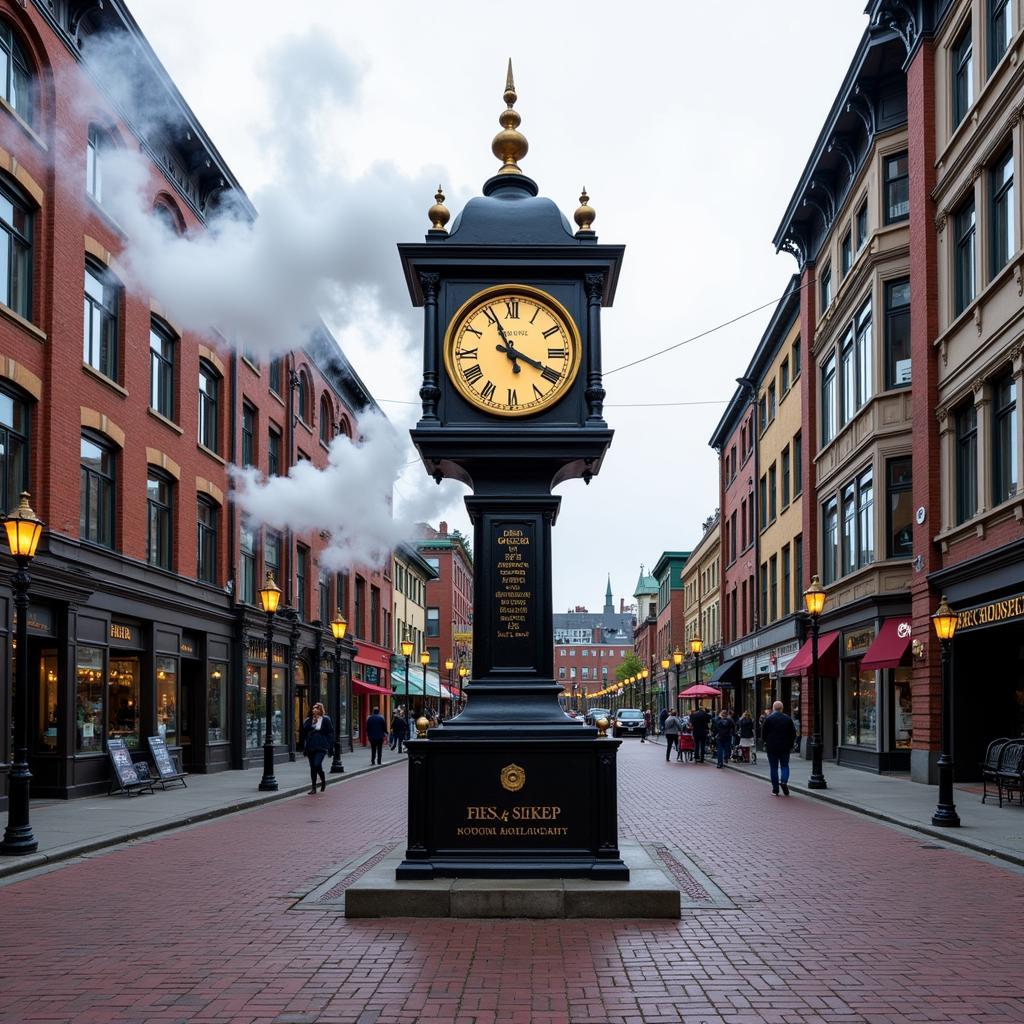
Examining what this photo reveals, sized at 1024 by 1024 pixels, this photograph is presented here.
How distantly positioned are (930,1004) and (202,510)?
2561cm

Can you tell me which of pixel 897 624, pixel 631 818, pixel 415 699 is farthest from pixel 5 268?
pixel 415 699

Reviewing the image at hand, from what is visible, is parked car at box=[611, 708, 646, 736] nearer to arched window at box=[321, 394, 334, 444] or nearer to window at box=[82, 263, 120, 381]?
arched window at box=[321, 394, 334, 444]

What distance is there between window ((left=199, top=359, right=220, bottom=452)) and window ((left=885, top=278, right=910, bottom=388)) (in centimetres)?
1646

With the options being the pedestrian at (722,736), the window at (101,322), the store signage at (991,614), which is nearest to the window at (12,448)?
the window at (101,322)

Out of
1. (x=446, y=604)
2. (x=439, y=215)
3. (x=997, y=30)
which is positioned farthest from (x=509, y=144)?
(x=446, y=604)

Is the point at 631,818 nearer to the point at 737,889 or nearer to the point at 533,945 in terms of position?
the point at 737,889

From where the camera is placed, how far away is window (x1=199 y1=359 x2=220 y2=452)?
30641 millimetres

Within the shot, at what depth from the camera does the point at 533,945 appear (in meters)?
8.71

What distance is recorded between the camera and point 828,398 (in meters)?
36.5

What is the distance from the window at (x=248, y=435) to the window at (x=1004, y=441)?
19934 millimetres

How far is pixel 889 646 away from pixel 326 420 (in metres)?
23.0

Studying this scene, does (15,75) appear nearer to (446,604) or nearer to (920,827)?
(920,827)

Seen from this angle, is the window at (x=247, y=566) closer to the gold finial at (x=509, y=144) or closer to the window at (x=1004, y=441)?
the window at (x=1004, y=441)

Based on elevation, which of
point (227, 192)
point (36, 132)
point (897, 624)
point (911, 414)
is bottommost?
point (897, 624)
